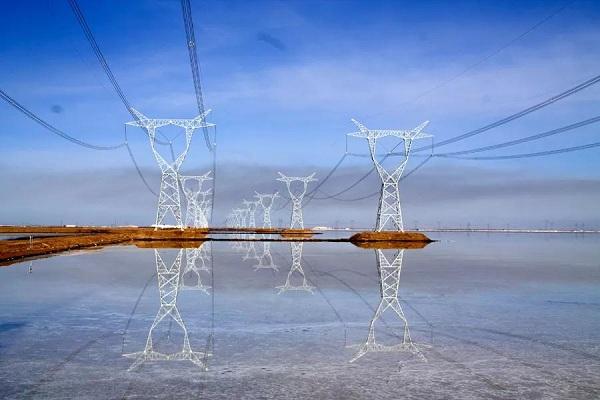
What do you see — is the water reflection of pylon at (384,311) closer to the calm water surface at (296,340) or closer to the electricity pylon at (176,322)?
the calm water surface at (296,340)

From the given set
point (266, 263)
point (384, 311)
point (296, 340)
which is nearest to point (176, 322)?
point (296, 340)

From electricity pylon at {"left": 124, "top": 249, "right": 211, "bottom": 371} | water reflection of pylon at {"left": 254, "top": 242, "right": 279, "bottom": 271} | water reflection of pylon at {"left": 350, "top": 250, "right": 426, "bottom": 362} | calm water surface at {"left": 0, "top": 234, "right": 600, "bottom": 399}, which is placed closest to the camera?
calm water surface at {"left": 0, "top": 234, "right": 600, "bottom": 399}

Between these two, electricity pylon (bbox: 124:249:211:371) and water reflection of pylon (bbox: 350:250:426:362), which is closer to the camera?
electricity pylon (bbox: 124:249:211:371)

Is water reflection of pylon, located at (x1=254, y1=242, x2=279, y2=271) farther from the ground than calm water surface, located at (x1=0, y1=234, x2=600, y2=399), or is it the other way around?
water reflection of pylon, located at (x1=254, y1=242, x2=279, y2=271)

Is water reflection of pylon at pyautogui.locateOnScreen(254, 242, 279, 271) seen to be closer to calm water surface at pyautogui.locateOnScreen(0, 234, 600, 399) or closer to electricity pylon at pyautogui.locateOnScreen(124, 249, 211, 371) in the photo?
electricity pylon at pyautogui.locateOnScreen(124, 249, 211, 371)

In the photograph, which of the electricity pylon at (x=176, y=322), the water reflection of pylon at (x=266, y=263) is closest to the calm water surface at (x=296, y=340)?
the electricity pylon at (x=176, y=322)

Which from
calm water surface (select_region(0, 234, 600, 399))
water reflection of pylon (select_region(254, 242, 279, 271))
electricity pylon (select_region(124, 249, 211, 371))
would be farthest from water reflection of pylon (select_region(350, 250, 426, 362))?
water reflection of pylon (select_region(254, 242, 279, 271))

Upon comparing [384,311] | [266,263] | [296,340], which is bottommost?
[296,340]

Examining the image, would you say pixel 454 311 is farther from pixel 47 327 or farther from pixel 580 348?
pixel 47 327

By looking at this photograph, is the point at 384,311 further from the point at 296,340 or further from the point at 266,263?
the point at 266,263
